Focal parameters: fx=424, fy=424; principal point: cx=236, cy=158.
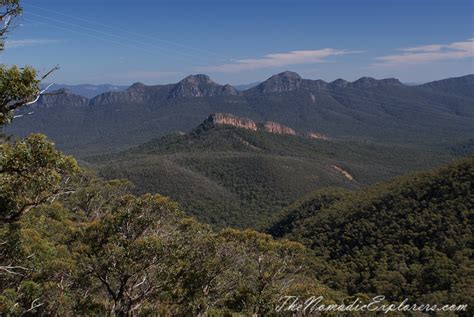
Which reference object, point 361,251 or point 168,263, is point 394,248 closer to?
point 361,251

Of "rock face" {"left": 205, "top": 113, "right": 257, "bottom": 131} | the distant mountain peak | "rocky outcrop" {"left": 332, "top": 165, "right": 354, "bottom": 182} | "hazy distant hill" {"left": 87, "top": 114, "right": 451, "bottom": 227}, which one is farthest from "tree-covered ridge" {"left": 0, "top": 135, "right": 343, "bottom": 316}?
"rock face" {"left": 205, "top": 113, "right": 257, "bottom": 131}

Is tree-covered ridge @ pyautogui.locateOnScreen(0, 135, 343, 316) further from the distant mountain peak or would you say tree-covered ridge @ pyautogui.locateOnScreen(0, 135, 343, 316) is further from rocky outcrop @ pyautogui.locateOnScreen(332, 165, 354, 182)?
the distant mountain peak

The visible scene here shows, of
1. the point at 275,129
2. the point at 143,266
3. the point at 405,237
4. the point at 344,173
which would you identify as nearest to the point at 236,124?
the point at 275,129

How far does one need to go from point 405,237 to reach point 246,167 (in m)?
76.3

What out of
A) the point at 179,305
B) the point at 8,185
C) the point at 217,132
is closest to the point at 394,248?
the point at 179,305

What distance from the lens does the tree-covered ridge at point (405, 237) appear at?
1534 inches

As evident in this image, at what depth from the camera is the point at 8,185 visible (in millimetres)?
10195

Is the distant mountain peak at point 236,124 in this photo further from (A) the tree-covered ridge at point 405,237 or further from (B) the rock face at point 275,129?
(A) the tree-covered ridge at point 405,237

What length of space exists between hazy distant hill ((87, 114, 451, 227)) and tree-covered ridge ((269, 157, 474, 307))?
2982 cm

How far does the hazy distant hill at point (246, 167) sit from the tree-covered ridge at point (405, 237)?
29.8 m

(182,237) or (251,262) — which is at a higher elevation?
(182,237)

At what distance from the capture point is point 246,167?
123 meters

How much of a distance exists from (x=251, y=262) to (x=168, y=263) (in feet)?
20.0

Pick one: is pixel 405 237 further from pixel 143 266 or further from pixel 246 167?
pixel 246 167
